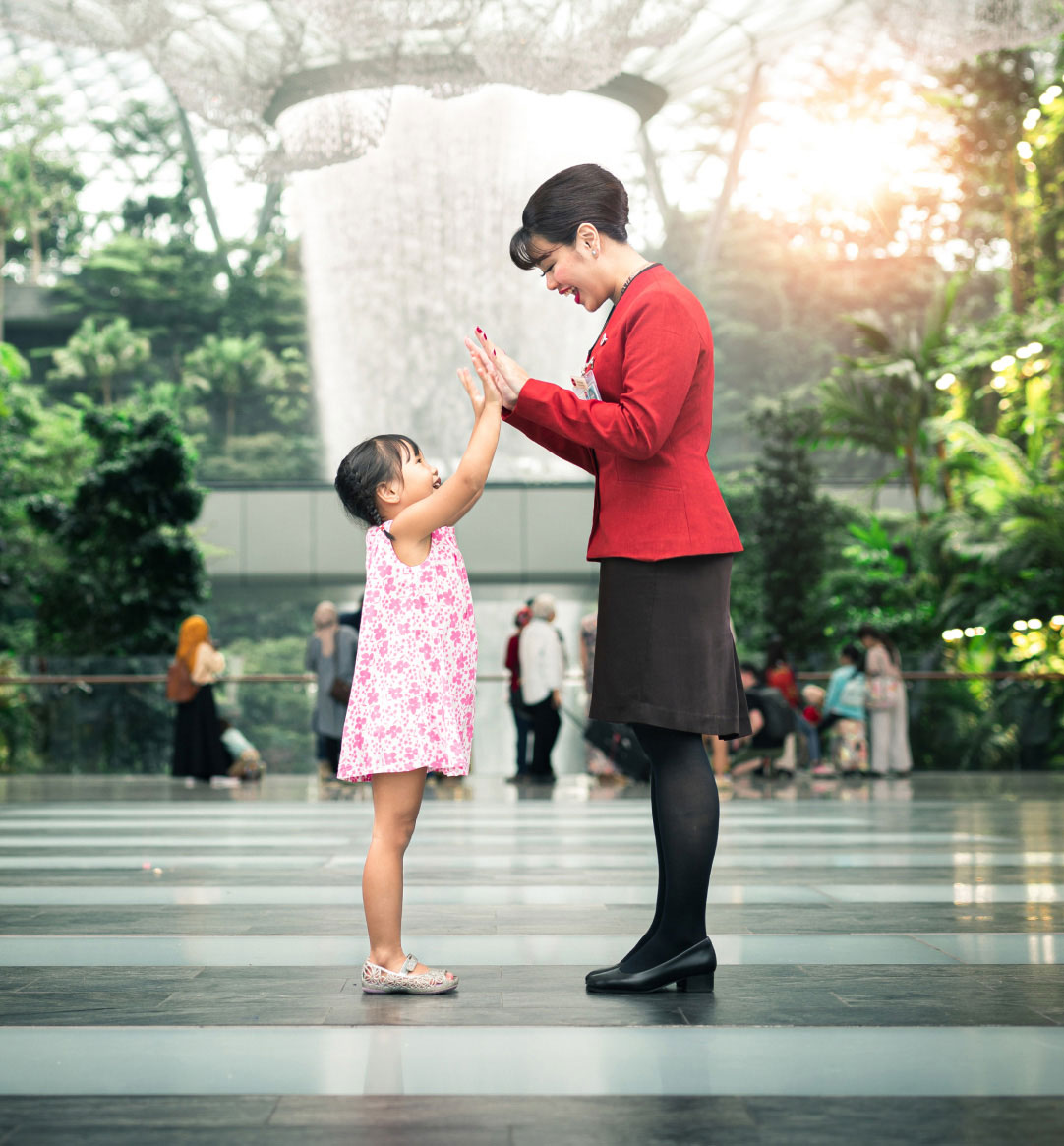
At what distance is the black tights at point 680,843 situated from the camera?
3369 mm

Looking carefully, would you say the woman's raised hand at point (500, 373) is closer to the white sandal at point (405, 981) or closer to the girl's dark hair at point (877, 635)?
the white sandal at point (405, 981)

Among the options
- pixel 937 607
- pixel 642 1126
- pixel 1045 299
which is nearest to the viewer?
pixel 642 1126

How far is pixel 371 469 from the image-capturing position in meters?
3.55

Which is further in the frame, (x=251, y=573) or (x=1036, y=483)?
(x=251, y=573)

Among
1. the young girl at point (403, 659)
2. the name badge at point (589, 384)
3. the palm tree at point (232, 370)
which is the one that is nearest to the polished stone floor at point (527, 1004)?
the young girl at point (403, 659)

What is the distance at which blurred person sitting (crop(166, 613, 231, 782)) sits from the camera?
525 inches

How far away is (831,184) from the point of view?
137ft

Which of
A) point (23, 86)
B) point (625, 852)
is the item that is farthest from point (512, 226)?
point (625, 852)

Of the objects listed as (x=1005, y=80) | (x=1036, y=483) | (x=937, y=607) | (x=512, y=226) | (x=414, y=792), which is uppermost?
(x=512, y=226)

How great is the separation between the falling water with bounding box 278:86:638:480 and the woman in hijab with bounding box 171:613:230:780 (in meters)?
21.1

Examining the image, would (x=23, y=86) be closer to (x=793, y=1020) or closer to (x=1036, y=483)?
(x=1036, y=483)

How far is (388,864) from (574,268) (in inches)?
60.3

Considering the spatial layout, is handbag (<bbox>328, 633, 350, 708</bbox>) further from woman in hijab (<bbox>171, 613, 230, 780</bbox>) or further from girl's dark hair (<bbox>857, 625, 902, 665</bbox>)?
girl's dark hair (<bbox>857, 625, 902, 665</bbox>)

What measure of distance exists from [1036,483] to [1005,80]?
8.56 metres
